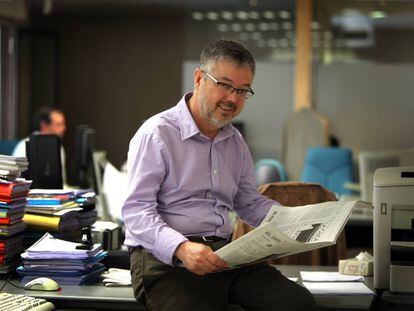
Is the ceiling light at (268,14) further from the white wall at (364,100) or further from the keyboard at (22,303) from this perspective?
the keyboard at (22,303)

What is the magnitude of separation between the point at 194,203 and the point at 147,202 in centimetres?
21

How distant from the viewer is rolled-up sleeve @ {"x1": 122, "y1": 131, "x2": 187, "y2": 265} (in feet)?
8.51

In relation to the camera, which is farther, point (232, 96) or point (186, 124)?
point (186, 124)

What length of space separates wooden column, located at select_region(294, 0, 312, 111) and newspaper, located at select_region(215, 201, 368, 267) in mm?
7498

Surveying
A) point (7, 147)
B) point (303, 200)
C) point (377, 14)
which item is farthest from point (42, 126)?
point (303, 200)

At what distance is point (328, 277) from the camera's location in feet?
10.3

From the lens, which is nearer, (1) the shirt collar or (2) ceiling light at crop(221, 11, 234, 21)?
(1) the shirt collar

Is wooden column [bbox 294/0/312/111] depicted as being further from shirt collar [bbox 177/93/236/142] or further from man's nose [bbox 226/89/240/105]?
man's nose [bbox 226/89/240/105]

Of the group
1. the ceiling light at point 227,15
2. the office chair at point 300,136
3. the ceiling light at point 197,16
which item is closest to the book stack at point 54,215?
the office chair at point 300,136

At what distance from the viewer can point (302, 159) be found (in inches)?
382

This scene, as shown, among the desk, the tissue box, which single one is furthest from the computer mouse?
the tissue box

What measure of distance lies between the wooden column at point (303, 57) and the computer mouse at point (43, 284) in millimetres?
7581

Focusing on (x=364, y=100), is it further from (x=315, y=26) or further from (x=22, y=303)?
(x=22, y=303)

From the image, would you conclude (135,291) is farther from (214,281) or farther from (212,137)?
(212,137)
